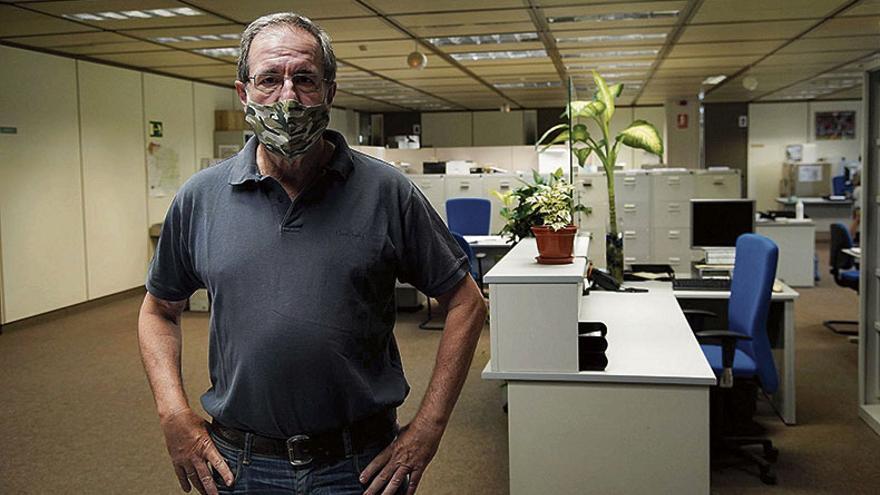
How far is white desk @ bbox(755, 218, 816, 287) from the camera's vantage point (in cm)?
823

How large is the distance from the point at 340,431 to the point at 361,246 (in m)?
0.32

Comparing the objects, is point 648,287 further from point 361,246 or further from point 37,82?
point 37,82

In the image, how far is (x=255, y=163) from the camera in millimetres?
1478

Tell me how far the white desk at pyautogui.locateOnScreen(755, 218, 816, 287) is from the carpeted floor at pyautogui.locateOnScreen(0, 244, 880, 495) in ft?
5.96

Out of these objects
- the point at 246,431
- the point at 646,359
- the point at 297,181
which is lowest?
the point at 646,359

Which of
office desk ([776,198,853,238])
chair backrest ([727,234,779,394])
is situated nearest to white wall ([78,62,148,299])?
chair backrest ([727,234,779,394])

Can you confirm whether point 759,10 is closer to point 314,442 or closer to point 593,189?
point 593,189

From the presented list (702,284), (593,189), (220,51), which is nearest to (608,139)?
(702,284)

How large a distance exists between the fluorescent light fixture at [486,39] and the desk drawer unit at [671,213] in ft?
5.90

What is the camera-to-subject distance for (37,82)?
23.0 feet

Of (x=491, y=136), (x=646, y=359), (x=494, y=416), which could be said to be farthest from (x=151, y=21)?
(x=491, y=136)

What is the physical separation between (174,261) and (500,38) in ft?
19.0

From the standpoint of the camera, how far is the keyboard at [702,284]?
172 inches

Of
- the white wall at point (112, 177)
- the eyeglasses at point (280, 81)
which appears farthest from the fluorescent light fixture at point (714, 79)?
the eyeglasses at point (280, 81)
